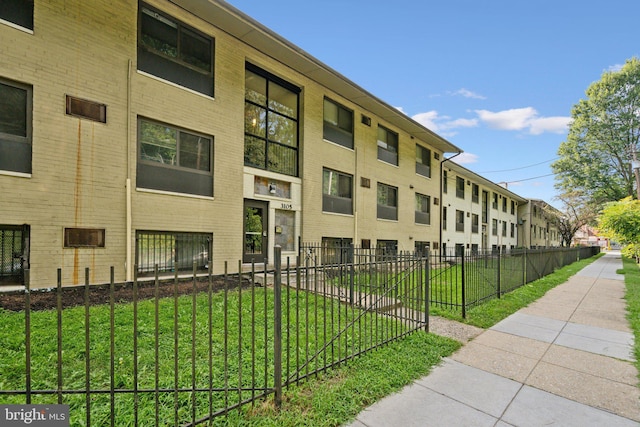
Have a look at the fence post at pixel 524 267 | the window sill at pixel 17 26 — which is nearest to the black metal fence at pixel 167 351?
the window sill at pixel 17 26

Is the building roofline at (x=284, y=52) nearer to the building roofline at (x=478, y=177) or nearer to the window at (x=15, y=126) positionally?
the window at (x=15, y=126)

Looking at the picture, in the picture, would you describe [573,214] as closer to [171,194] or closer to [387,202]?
[387,202]

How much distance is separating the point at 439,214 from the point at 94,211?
19210mm

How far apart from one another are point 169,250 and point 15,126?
4.12m

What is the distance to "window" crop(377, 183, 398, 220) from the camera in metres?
16.5

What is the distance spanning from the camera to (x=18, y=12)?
655 centimetres

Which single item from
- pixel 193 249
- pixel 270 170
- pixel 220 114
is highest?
pixel 220 114

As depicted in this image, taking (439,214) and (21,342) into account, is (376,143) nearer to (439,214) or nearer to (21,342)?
(439,214)

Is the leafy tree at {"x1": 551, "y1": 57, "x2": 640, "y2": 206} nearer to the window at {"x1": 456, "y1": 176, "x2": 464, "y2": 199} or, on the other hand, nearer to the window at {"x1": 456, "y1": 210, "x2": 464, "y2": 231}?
the window at {"x1": 456, "y1": 176, "x2": 464, "y2": 199}

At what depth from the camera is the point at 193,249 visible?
9.23m

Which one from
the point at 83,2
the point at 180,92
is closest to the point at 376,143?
the point at 180,92

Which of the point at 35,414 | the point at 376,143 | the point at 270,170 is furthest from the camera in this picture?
the point at 376,143

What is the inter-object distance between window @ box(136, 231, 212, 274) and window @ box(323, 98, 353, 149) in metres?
7.04

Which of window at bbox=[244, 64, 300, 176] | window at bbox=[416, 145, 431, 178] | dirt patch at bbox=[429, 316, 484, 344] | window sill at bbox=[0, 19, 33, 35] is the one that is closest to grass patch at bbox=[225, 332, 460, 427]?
dirt patch at bbox=[429, 316, 484, 344]
